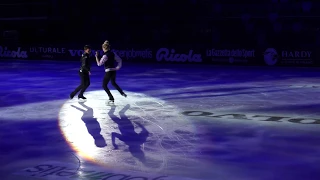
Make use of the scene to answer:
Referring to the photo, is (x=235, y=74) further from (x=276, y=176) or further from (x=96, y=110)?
(x=276, y=176)

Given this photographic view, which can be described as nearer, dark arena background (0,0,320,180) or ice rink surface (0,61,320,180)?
ice rink surface (0,61,320,180)

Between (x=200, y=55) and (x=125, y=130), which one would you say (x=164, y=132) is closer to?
(x=125, y=130)

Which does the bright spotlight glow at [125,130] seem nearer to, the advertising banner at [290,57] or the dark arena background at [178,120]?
the dark arena background at [178,120]

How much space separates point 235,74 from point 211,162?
68.2 ft

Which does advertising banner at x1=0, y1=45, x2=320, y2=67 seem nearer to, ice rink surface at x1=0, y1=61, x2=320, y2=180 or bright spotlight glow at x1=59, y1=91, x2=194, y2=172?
ice rink surface at x1=0, y1=61, x2=320, y2=180

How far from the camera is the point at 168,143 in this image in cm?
1108

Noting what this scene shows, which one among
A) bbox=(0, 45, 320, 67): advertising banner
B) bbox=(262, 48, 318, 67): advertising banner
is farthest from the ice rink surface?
bbox=(0, 45, 320, 67): advertising banner

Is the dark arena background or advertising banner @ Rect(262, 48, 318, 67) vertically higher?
advertising banner @ Rect(262, 48, 318, 67)

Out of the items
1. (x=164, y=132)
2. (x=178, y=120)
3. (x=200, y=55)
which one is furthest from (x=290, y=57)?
(x=164, y=132)

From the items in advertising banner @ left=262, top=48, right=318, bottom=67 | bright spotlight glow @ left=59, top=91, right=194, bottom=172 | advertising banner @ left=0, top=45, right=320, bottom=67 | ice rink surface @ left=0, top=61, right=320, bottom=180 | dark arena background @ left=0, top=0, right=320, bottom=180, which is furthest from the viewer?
advertising banner @ left=0, top=45, right=320, bottom=67

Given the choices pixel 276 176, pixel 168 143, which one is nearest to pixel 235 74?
pixel 168 143

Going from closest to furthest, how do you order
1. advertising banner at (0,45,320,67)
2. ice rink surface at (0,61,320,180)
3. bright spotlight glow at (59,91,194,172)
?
ice rink surface at (0,61,320,180) → bright spotlight glow at (59,91,194,172) → advertising banner at (0,45,320,67)

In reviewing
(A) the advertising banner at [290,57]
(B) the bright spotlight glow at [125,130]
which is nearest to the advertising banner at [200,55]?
(A) the advertising banner at [290,57]

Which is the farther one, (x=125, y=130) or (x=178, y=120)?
(x=178, y=120)
